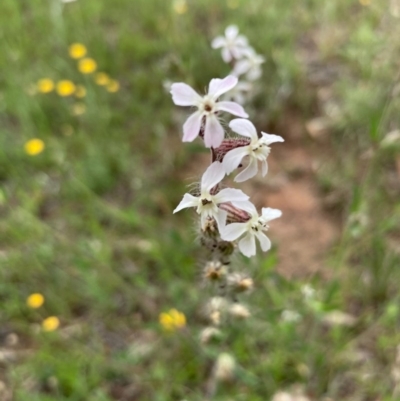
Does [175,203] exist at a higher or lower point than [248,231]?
higher

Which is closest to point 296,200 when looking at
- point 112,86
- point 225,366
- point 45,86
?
point 225,366

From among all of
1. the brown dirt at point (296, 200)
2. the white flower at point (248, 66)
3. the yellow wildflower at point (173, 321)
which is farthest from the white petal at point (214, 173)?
the brown dirt at point (296, 200)

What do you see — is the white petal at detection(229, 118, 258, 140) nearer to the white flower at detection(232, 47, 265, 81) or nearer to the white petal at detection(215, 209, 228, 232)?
the white petal at detection(215, 209, 228, 232)

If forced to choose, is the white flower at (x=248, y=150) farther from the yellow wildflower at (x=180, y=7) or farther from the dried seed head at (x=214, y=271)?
the yellow wildflower at (x=180, y=7)

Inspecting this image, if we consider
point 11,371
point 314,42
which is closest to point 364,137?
point 314,42

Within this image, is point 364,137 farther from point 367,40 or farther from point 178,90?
point 178,90

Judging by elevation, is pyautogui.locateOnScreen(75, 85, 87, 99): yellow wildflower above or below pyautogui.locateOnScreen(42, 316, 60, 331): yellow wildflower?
above

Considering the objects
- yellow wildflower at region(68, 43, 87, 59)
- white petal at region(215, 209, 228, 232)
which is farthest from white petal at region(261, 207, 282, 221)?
yellow wildflower at region(68, 43, 87, 59)

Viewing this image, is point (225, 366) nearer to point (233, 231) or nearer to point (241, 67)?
point (233, 231)
